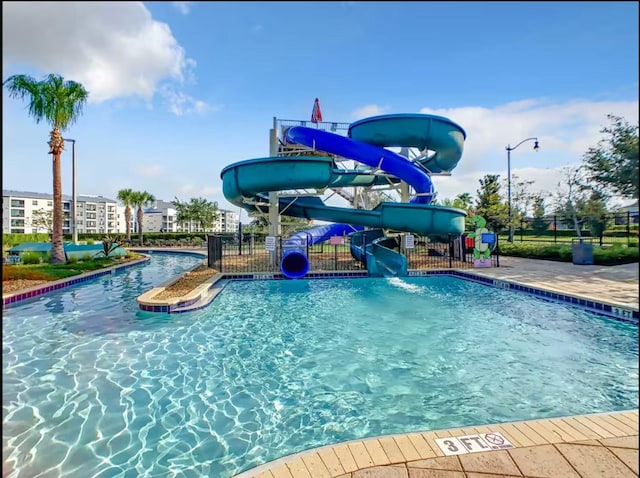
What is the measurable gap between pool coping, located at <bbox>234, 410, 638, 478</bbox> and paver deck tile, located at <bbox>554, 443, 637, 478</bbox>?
47 mm

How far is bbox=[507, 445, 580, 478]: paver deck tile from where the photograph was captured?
222 cm

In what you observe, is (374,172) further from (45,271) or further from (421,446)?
(45,271)

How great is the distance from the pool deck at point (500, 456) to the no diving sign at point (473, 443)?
0.13 ft

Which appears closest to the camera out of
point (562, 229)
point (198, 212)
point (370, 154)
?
point (370, 154)

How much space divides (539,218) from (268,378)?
2246 cm

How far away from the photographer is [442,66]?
1.85m

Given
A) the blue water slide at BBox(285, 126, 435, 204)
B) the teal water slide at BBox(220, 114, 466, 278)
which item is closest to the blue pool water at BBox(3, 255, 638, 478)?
the teal water slide at BBox(220, 114, 466, 278)

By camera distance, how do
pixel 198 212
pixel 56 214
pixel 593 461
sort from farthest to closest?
pixel 198 212 → pixel 56 214 → pixel 593 461

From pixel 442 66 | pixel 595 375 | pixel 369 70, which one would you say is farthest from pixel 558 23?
pixel 595 375

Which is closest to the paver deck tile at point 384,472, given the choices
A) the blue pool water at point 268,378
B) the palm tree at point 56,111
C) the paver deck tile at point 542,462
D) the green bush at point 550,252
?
the paver deck tile at point 542,462

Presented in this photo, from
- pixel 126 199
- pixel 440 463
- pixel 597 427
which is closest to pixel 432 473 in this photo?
pixel 440 463

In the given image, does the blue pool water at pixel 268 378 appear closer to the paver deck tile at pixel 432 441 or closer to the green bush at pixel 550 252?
the paver deck tile at pixel 432 441

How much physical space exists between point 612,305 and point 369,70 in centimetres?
784

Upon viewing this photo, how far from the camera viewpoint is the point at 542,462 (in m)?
2.34
